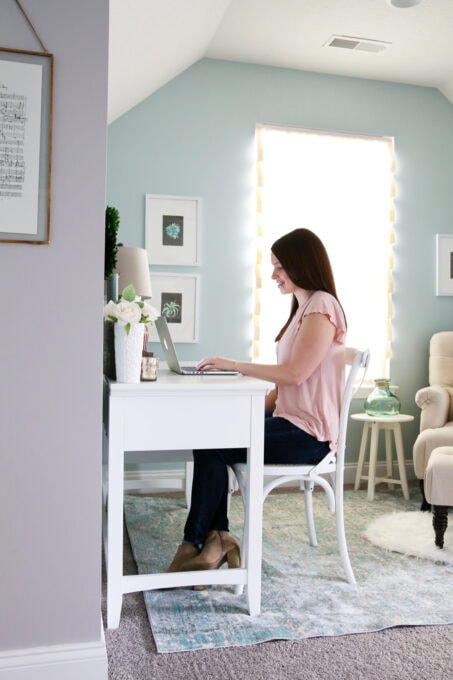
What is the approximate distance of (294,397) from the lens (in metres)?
2.46

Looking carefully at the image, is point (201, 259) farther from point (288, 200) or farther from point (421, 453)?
point (421, 453)

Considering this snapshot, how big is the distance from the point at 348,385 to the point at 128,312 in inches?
35.2

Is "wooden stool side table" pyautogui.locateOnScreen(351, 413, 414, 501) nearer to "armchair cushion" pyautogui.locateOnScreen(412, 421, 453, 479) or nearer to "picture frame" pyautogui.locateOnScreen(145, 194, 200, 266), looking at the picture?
"armchair cushion" pyautogui.locateOnScreen(412, 421, 453, 479)

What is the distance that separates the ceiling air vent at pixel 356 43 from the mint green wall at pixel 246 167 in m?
0.38

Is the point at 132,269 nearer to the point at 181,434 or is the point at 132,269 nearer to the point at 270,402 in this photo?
the point at 270,402

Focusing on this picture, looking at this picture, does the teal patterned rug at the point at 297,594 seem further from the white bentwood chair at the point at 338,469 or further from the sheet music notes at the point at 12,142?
the sheet music notes at the point at 12,142

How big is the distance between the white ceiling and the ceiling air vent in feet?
0.11

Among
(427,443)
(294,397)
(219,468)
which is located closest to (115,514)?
(219,468)

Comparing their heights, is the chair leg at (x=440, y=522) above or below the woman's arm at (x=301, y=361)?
below

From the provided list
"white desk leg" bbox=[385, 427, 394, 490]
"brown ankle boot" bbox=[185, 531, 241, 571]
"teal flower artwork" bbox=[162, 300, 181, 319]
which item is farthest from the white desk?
"white desk leg" bbox=[385, 427, 394, 490]

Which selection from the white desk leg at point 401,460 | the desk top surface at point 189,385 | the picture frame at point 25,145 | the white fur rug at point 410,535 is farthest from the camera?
the white desk leg at point 401,460

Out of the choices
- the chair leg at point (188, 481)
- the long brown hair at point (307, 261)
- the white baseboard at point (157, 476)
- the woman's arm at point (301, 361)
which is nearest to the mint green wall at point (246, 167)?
the white baseboard at point (157, 476)

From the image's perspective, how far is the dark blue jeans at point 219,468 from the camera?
229 cm

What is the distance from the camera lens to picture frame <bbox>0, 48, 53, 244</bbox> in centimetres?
164
